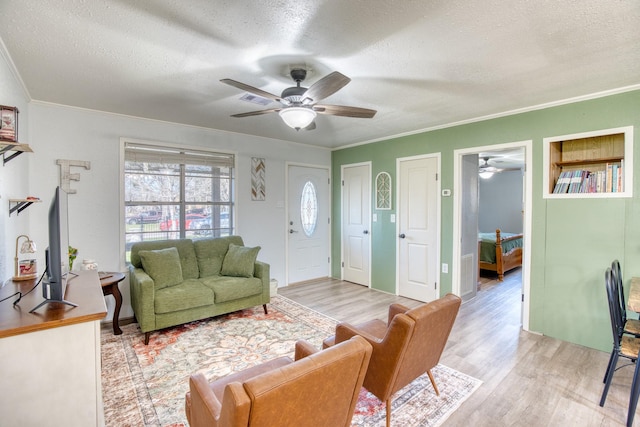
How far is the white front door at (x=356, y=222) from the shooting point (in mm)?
5047

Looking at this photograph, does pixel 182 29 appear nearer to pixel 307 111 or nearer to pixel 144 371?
pixel 307 111

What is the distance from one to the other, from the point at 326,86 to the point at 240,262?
2.48m

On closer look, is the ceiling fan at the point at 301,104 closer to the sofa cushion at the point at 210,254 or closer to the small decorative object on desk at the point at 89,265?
the sofa cushion at the point at 210,254

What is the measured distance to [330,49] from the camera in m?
2.03

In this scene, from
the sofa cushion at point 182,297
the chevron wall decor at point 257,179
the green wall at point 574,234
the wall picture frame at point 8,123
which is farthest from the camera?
the chevron wall decor at point 257,179

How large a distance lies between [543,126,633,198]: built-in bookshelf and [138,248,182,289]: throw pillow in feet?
13.2

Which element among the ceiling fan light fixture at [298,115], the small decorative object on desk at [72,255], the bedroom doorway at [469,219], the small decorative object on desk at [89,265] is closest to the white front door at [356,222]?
the bedroom doorway at [469,219]

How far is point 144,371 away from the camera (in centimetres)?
246

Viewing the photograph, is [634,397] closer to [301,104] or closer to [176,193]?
[301,104]

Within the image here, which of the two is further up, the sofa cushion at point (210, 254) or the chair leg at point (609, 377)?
the sofa cushion at point (210, 254)

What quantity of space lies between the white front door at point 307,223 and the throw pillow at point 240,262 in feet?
4.36

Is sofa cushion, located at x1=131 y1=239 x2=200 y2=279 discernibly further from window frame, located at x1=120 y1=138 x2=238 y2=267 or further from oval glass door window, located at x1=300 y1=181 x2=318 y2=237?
oval glass door window, located at x1=300 y1=181 x2=318 y2=237

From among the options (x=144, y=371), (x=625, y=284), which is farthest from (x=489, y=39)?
(x=144, y=371)

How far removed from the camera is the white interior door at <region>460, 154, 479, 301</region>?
4.08 metres
